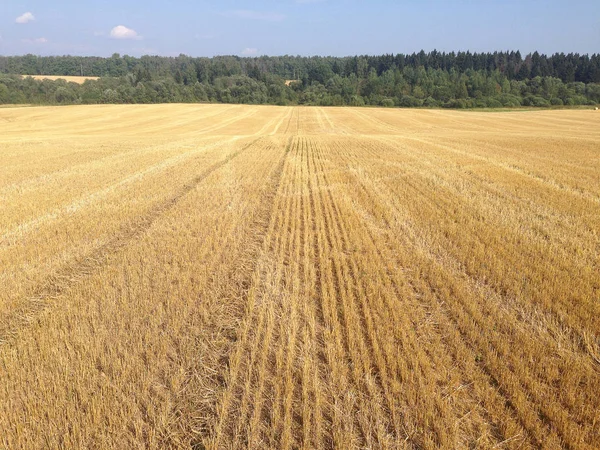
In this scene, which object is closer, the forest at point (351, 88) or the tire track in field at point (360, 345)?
the tire track in field at point (360, 345)

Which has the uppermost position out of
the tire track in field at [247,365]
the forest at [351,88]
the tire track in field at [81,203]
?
the forest at [351,88]

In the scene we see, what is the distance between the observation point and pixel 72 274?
672 cm

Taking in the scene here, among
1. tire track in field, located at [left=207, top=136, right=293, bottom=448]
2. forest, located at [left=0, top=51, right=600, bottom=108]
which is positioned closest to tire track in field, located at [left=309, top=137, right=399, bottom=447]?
tire track in field, located at [left=207, top=136, right=293, bottom=448]

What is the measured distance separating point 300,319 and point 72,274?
14.2 feet

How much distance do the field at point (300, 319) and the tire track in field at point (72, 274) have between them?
0.12 feet

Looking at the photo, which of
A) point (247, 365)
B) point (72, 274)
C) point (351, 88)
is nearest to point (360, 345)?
point (247, 365)

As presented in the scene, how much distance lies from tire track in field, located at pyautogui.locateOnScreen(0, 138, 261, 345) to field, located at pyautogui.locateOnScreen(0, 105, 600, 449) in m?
0.04

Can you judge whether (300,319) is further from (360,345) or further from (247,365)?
(247,365)

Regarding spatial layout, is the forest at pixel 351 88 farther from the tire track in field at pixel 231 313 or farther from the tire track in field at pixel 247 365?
the tire track in field at pixel 247 365

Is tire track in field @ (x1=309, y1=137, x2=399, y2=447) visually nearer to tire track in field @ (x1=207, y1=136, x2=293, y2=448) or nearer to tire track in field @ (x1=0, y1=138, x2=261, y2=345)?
tire track in field @ (x1=207, y1=136, x2=293, y2=448)

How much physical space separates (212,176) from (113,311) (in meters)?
11.0

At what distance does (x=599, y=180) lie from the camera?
14.5 m

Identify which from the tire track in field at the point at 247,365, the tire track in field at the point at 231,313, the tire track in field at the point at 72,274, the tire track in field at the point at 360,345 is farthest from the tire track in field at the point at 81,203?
the tire track in field at the point at 360,345

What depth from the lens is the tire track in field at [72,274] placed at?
5199 mm
